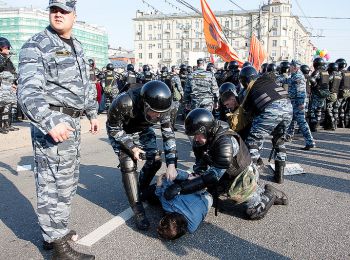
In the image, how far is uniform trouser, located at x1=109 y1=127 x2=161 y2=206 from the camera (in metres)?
3.37

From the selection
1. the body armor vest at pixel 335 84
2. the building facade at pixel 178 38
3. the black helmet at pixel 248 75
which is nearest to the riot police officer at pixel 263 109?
the black helmet at pixel 248 75

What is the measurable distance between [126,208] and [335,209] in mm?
2354

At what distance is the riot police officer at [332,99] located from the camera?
9.30m

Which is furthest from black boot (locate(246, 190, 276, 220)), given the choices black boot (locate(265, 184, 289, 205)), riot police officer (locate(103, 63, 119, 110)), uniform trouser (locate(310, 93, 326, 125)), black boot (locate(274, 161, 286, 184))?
riot police officer (locate(103, 63, 119, 110))

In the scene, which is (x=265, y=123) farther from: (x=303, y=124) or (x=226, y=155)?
(x=303, y=124)

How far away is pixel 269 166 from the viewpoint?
5.63m

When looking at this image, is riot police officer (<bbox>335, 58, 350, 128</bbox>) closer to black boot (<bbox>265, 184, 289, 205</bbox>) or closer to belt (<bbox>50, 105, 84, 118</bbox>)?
black boot (<bbox>265, 184, 289, 205</bbox>)

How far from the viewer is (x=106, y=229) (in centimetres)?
327

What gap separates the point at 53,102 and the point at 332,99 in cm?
881

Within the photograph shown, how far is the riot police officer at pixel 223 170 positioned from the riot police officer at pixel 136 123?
25cm

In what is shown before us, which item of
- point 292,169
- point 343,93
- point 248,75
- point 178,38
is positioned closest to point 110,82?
point 343,93

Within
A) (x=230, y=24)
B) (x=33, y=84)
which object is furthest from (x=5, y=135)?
(x=230, y=24)

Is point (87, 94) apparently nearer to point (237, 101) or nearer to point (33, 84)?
point (33, 84)

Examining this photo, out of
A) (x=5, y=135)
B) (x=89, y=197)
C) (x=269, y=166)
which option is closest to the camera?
(x=89, y=197)
